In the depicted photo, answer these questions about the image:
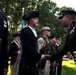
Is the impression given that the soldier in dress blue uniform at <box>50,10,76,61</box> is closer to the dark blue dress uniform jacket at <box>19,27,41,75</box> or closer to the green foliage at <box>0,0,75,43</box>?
the dark blue dress uniform jacket at <box>19,27,41,75</box>

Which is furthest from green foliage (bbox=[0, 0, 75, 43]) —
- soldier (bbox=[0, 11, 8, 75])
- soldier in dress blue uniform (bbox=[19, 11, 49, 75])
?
soldier (bbox=[0, 11, 8, 75])

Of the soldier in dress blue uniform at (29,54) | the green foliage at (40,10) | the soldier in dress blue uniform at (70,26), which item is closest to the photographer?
the soldier in dress blue uniform at (70,26)

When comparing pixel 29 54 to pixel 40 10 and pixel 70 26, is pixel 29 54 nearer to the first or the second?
pixel 70 26

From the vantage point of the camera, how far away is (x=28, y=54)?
5.82 m

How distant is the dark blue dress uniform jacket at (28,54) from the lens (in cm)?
580

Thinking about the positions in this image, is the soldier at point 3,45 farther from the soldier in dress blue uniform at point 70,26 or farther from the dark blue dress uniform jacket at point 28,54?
the soldier in dress blue uniform at point 70,26

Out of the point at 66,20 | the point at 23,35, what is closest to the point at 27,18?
the point at 23,35

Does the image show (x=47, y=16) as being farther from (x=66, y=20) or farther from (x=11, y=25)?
(x=66, y=20)

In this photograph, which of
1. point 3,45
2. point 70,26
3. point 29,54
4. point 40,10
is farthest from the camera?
point 40,10

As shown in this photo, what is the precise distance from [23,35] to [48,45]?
2779 millimetres

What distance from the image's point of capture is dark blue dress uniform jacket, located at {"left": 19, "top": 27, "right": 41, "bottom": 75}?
580cm

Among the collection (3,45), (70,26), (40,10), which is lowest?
(3,45)

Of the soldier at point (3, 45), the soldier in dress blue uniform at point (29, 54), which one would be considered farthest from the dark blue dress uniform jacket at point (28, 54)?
the soldier at point (3, 45)

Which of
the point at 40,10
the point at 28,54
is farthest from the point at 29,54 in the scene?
the point at 40,10
